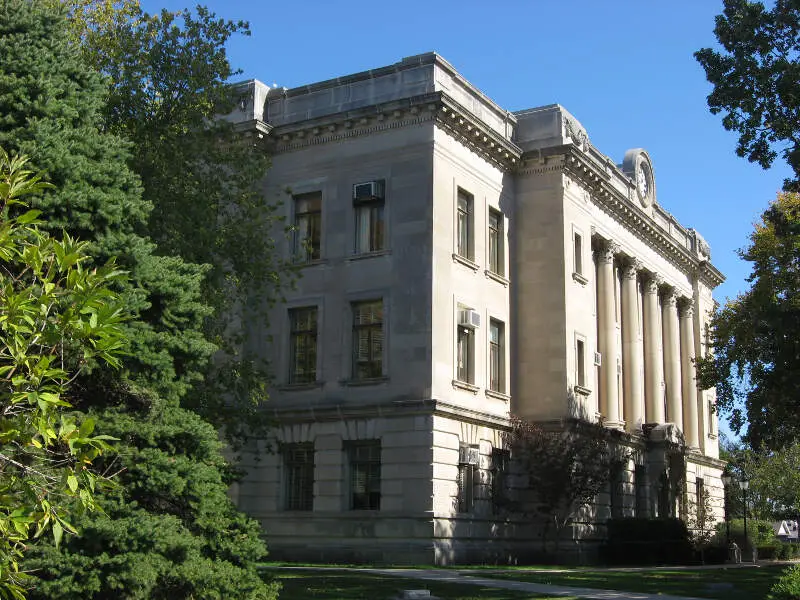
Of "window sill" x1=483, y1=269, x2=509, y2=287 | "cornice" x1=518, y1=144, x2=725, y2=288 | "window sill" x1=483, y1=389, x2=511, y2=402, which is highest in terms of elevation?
"cornice" x1=518, y1=144, x2=725, y2=288

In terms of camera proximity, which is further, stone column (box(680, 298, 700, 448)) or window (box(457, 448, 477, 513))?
stone column (box(680, 298, 700, 448))

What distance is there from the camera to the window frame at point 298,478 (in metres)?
34.1

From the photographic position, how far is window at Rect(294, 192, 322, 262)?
1410 inches

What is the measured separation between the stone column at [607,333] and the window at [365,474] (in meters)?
11.7

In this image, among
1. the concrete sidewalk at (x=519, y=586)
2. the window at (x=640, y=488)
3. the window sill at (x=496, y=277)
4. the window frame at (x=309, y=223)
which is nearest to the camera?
the concrete sidewalk at (x=519, y=586)

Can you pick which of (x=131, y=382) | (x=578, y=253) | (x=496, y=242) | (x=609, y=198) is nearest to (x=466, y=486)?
(x=496, y=242)

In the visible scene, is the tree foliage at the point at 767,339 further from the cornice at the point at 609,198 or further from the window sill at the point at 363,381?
the window sill at the point at 363,381

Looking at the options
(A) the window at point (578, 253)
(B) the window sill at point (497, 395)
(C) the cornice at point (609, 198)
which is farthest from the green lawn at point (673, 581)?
(C) the cornice at point (609, 198)

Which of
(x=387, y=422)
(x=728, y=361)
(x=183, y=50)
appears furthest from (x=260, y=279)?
(x=728, y=361)

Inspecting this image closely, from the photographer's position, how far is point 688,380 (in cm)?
5341

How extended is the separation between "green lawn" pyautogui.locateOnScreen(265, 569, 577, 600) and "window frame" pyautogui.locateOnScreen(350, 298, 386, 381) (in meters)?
10.0

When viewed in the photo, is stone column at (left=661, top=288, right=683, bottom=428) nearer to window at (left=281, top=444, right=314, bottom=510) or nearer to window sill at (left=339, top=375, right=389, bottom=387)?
window sill at (left=339, top=375, right=389, bottom=387)

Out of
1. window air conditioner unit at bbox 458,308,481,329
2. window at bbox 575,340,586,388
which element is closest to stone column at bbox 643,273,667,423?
window at bbox 575,340,586,388

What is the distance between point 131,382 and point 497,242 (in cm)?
2351
